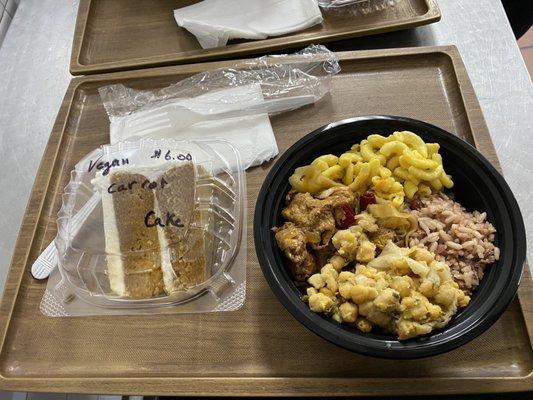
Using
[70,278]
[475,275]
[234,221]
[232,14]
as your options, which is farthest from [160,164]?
[475,275]

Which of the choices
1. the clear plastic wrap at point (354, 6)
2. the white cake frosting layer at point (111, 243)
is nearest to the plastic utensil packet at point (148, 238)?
the white cake frosting layer at point (111, 243)

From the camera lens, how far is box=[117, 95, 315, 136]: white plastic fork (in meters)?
1.21

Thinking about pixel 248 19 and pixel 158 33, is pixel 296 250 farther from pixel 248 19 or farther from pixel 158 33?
pixel 158 33

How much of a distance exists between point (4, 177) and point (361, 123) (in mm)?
1181

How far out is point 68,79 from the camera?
61.4 inches

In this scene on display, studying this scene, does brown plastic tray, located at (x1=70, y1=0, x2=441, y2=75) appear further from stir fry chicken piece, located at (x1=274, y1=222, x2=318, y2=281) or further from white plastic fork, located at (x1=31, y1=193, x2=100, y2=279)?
stir fry chicken piece, located at (x1=274, y1=222, x2=318, y2=281)

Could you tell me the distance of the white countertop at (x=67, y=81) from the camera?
122 cm

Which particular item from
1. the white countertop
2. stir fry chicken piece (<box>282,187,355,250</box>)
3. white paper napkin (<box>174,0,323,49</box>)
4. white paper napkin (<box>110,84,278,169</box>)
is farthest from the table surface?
stir fry chicken piece (<box>282,187,355,250</box>)

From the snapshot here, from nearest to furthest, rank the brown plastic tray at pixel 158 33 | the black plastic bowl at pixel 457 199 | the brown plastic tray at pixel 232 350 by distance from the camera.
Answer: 1. the black plastic bowl at pixel 457 199
2. the brown plastic tray at pixel 232 350
3. the brown plastic tray at pixel 158 33

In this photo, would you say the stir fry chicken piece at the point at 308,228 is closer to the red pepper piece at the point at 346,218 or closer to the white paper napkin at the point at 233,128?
the red pepper piece at the point at 346,218

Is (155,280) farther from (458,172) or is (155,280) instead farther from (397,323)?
(458,172)

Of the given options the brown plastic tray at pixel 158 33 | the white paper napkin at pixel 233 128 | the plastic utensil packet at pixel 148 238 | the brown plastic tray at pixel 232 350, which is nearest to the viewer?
the brown plastic tray at pixel 232 350

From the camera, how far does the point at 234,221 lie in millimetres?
1050

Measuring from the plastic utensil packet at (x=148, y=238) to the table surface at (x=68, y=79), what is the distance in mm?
387
